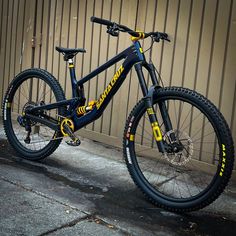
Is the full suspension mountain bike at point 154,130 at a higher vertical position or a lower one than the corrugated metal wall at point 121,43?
lower

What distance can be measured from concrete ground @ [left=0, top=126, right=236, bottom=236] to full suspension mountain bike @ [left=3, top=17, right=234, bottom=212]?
169mm

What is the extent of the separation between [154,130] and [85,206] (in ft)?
2.73

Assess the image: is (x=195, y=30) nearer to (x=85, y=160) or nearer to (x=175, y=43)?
(x=175, y=43)

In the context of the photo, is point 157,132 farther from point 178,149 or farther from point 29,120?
point 29,120

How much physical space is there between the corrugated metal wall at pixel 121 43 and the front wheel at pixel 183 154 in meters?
0.32

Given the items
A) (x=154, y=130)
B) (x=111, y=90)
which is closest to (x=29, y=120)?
(x=111, y=90)

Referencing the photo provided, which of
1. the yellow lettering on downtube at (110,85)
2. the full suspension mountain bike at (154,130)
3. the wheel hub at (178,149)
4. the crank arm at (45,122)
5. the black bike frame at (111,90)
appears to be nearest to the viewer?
the full suspension mountain bike at (154,130)

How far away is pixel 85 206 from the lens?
3.38 meters

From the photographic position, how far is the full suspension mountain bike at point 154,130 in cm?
326

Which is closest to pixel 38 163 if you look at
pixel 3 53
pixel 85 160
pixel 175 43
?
pixel 85 160

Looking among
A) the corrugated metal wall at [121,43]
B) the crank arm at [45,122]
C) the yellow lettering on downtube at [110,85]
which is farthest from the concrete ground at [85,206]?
the corrugated metal wall at [121,43]

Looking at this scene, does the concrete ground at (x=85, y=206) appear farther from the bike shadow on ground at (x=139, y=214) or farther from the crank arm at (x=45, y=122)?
the crank arm at (x=45, y=122)

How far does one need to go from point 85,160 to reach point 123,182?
78 cm

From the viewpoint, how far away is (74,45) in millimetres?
5395
